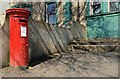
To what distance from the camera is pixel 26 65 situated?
6266 millimetres

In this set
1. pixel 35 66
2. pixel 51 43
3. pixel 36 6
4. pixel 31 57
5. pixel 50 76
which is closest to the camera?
pixel 50 76

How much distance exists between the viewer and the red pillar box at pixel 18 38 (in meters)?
6.12

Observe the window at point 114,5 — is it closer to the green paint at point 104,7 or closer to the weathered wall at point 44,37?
the green paint at point 104,7

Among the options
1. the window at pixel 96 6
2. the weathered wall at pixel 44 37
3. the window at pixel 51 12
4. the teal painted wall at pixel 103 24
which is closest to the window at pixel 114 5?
the teal painted wall at pixel 103 24

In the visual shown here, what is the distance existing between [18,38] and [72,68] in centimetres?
189

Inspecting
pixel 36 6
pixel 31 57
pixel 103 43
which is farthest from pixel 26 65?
pixel 36 6

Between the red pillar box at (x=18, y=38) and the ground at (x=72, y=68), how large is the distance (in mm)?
294

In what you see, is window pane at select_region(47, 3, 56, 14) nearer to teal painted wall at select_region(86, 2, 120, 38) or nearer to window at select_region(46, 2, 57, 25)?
window at select_region(46, 2, 57, 25)

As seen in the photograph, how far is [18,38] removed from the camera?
6.14m

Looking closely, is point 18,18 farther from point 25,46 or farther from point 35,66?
→ point 35,66

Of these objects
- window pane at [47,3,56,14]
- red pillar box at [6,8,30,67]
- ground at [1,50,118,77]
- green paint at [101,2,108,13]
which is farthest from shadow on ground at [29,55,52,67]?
window pane at [47,3,56,14]

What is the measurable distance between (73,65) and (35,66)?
124 centimetres

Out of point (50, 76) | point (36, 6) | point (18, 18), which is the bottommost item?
point (50, 76)

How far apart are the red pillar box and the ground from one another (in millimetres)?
294
